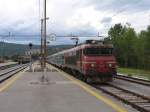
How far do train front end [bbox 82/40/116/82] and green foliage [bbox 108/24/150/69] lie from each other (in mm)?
64833

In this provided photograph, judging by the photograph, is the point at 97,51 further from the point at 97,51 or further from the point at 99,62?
the point at 99,62

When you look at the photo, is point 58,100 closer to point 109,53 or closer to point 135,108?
point 135,108

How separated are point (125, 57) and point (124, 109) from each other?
93.3 metres

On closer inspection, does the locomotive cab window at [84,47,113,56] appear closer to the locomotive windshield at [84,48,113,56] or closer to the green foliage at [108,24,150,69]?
the locomotive windshield at [84,48,113,56]

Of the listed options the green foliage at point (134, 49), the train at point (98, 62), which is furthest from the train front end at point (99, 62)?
the green foliage at point (134, 49)

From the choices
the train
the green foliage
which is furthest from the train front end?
the green foliage

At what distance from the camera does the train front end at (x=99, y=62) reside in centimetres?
3050

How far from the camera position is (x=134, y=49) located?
10788cm

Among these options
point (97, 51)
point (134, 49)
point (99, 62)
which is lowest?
point (99, 62)

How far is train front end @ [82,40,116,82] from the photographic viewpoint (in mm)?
30500

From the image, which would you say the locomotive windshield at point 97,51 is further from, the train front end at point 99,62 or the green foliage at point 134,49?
the green foliage at point 134,49

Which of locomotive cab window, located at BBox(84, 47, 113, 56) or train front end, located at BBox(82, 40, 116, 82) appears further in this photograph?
locomotive cab window, located at BBox(84, 47, 113, 56)

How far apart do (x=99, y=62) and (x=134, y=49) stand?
78000 mm

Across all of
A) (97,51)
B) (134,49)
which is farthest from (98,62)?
(134,49)
